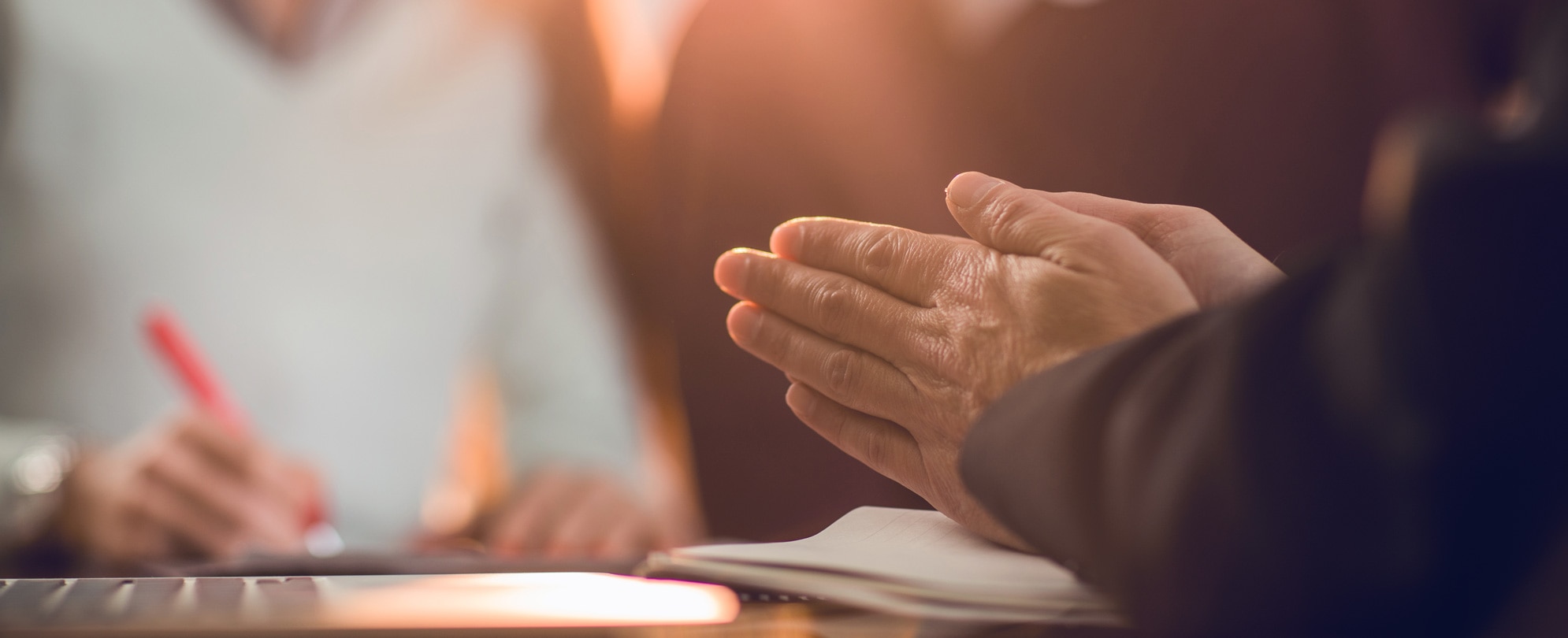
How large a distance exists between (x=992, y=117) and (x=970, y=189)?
8.0 inches

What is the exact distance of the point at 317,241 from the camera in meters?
0.95

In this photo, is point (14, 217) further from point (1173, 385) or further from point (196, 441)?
point (1173, 385)

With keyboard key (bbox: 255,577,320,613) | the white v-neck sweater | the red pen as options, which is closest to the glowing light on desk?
keyboard key (bbox: 255,577,320,613)

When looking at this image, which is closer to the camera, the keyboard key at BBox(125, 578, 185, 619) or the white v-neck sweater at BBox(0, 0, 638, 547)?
the keyboard key at BBox(125, 578, 185, 619)

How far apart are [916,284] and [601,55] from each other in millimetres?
934

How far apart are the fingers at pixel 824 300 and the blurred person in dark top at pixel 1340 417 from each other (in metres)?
0.05

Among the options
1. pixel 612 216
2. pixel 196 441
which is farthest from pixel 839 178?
pixel 612 216

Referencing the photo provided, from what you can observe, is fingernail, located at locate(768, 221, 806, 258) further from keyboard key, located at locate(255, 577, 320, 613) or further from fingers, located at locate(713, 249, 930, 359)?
keyboard key, located at locate(255, 577, 320, 613)

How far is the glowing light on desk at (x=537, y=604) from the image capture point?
18 cm

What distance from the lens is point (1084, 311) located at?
0.20 metres

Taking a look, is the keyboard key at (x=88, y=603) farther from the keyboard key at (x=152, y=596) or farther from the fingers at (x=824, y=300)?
the fingers at (x=824, y=300)

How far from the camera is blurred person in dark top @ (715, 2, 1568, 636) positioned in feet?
A: 0.42

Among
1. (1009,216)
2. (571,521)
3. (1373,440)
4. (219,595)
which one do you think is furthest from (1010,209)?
(571,521)

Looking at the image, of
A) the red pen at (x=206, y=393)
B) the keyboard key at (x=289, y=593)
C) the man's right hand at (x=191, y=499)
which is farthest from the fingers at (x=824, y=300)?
the man's right hand at (x=191, y=499)
